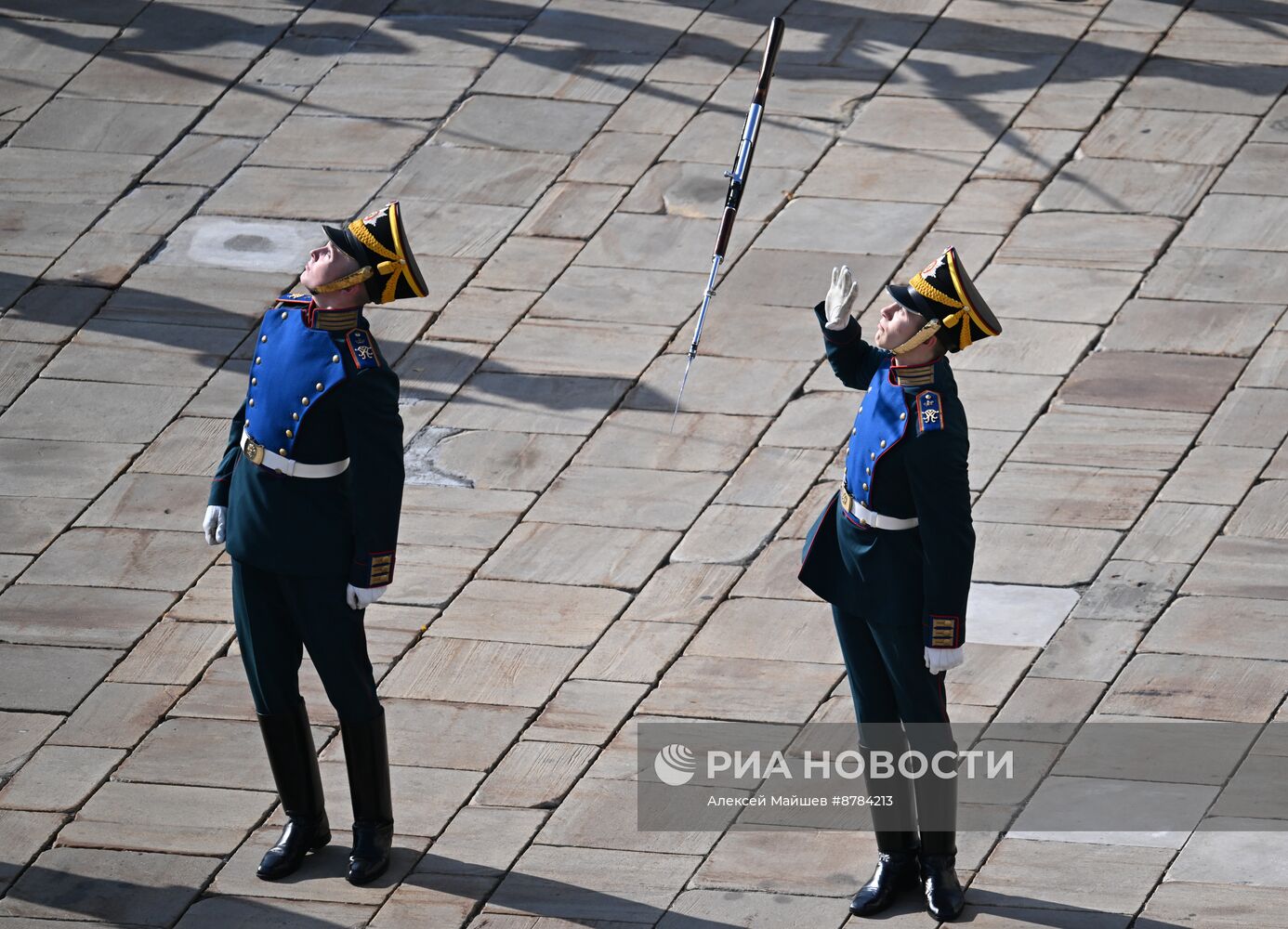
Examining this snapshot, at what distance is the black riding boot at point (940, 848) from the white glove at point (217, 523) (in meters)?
2.14

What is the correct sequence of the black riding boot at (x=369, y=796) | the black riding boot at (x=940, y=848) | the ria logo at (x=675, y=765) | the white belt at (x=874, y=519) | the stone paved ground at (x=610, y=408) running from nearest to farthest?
the white belt at (x=874, y=519)
the black riding boot at (x=940, y=848)
the black riding boot at (x=369, y=796)
the stone paved ground at (x=610, y=408)
the ria logo at (x=675, y=765)

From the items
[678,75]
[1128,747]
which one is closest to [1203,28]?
[678,75]

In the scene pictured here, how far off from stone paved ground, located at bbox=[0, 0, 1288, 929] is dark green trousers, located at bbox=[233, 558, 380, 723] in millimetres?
573

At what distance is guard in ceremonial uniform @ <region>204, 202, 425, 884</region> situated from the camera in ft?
19.7

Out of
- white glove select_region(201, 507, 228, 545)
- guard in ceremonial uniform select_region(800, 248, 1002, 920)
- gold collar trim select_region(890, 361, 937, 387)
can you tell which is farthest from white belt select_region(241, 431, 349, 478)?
gold collar trim select_region(890, 361, 937, 387)

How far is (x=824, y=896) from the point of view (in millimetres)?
6164

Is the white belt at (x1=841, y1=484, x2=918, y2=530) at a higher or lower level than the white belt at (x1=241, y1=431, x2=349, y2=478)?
lower

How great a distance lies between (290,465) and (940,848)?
2.12 meters

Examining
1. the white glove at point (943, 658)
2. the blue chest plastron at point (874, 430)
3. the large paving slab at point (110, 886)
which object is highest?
the blue chest plastron at point (874, 430)

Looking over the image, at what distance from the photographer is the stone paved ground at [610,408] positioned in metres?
6.49

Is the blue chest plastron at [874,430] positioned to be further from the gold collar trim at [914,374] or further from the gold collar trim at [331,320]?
the gold collar trim at [331,320]

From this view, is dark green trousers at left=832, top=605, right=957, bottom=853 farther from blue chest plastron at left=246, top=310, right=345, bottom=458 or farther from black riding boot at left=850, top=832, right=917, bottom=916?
blue chest plastron at left=246, top=310, right=345, bottom=458

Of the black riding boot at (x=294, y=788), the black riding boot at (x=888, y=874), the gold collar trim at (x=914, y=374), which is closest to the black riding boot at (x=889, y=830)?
the black riding boot at (x=888, y=874)

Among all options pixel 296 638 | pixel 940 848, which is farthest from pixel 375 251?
pixel 940 848
